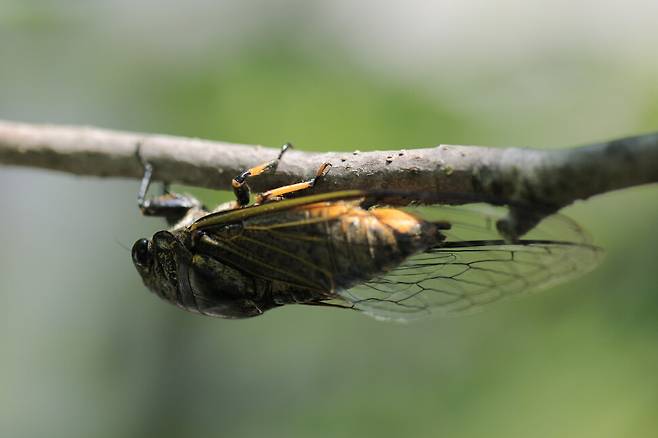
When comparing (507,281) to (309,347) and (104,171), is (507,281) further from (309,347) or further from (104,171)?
(309,347)

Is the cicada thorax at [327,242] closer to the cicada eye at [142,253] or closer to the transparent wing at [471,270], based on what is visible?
the transparent wing at [471,270]

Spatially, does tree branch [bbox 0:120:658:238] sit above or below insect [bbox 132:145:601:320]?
above

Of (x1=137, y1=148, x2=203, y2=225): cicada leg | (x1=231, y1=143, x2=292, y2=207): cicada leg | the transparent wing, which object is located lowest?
the transparent wing

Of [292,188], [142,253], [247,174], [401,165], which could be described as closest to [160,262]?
[142,253]

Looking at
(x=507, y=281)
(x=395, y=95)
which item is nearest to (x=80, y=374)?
(x=395, y=95)

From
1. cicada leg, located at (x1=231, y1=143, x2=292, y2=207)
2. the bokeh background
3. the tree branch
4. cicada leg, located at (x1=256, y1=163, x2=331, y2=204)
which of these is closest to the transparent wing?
the tree branch

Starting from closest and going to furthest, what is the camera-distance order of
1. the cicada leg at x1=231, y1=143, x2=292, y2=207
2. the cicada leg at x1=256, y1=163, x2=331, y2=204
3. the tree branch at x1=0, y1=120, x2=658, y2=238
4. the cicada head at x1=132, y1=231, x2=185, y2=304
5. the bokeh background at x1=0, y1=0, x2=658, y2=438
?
the tree branch at x1=0, y1=120, x2=658, y2=238 < the cicada leg at x1=256, y1=163, x2=331, y2=204 < the cicada leg at x1=231, y1=143, x2=292, y2=207 < the cicada head at x1=132, y1=231, x2=185, y2=304 < the bokeh background at x1=0, y1=0, x2=658, y2=438

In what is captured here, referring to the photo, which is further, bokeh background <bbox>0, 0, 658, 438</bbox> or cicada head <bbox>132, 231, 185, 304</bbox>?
bokeh background <bbox>0, 0, 658, 438</bbox>

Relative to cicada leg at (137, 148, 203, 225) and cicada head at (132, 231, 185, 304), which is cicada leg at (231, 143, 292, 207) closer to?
cicada head at (132, 231, 185, 304)

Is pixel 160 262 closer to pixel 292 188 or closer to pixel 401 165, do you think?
pixel 292 188
